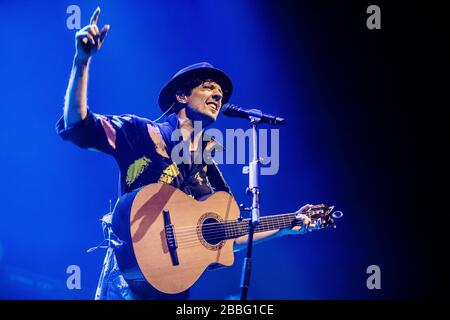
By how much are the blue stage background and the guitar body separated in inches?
42.5

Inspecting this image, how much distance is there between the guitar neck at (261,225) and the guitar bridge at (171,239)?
0.49 meters

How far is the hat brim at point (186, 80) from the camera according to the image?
11.7 ft

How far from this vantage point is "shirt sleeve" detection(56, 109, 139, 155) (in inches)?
109

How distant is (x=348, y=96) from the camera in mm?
4684

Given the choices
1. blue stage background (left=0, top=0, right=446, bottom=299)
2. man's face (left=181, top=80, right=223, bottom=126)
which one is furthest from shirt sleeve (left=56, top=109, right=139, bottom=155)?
blue stage background (left=0, top=0, right=446, bottom=299)

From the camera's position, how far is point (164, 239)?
2842 mm

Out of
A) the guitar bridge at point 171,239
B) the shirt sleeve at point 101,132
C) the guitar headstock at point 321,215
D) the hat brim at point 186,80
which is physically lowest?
the guitar bridge at point 171,239

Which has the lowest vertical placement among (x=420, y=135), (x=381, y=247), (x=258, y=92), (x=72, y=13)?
(x=381, y=247)

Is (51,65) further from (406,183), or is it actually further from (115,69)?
(406,183)

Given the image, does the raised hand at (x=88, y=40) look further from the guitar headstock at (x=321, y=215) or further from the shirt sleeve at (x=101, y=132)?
the guitar headstock at (x=321, y=215)

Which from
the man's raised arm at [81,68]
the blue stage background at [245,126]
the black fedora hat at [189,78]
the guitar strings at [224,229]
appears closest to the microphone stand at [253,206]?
the guitar strings at [224,229]

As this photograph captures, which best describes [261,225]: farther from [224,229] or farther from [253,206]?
[253,206]

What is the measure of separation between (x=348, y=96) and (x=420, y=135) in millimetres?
844

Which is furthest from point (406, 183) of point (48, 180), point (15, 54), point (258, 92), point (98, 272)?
point (15, 54)
